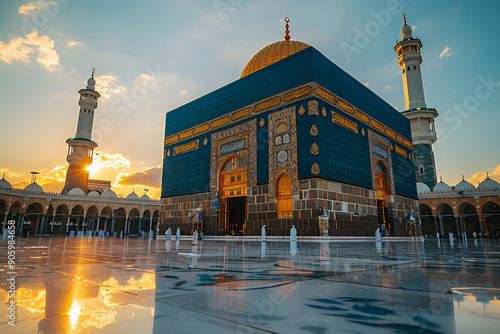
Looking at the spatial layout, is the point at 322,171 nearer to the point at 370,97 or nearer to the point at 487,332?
the point at 370,97

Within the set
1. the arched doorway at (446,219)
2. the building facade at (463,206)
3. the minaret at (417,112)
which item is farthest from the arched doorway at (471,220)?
the minaret at (417,112)

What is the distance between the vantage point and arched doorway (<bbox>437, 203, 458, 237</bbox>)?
29580 mm

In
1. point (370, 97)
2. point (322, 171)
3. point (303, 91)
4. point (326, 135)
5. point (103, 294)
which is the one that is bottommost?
point (103, 294)

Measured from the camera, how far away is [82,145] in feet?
117

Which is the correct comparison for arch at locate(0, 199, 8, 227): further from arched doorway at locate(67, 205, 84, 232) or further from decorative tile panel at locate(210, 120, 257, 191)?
decorative tile panel at locate(210, 120, 257, 191)

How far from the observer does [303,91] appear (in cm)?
1360

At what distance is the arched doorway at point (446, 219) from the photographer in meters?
29.6

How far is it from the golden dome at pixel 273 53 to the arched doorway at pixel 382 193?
30.6ft

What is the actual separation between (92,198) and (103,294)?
35484 mm

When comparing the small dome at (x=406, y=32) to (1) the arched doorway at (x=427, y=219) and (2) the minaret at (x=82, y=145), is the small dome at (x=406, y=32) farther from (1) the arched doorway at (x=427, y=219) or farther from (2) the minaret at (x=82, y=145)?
(2) the minaret at (x=82, y=145)

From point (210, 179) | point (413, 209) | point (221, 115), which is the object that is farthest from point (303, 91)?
point (413, 209)

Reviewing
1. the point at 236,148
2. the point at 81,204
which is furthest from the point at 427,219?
the point at 81,204

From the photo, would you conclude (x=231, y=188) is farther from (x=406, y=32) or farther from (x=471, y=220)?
(x=406, y=32)

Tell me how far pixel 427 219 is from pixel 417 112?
39.2ft
